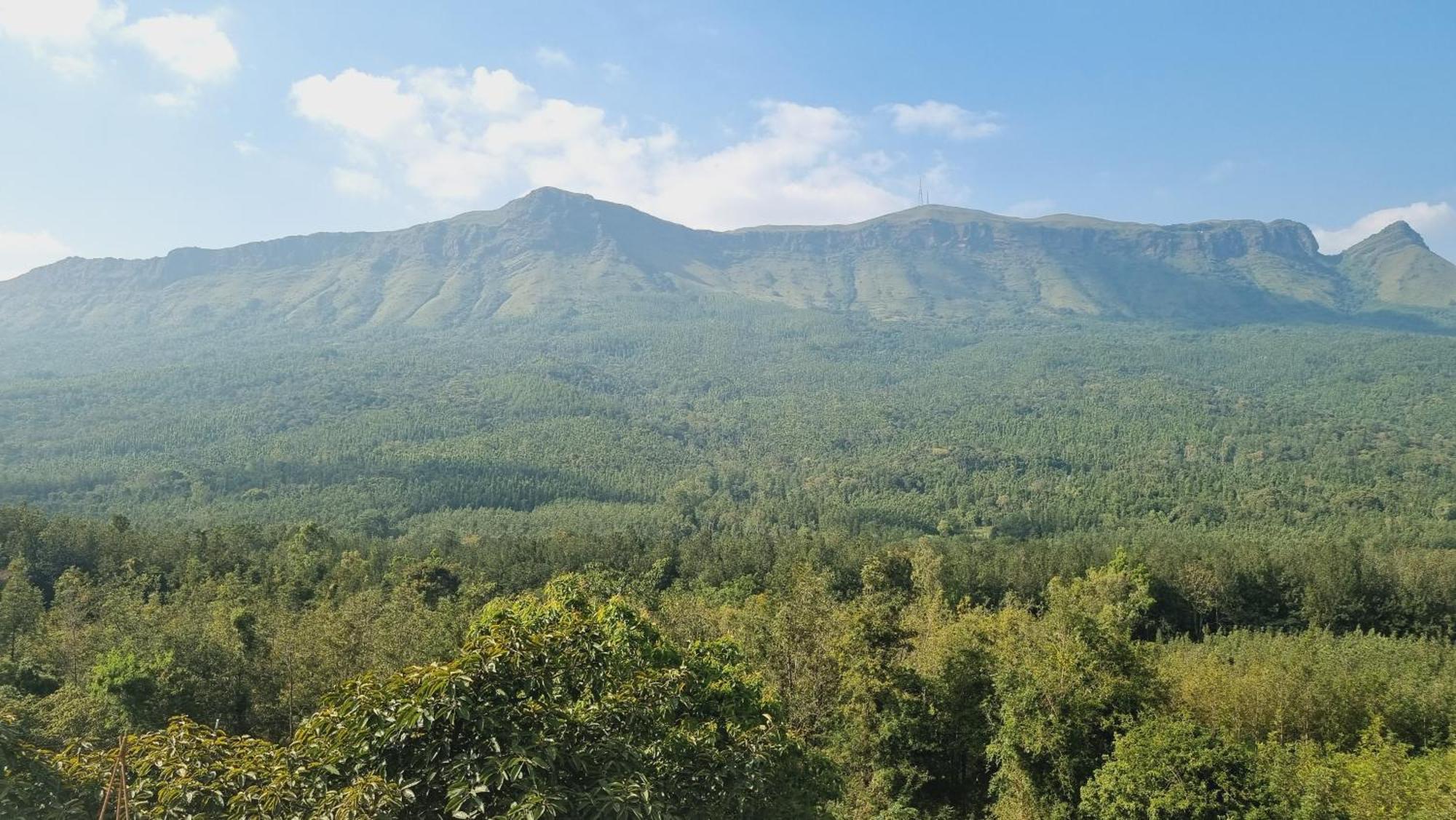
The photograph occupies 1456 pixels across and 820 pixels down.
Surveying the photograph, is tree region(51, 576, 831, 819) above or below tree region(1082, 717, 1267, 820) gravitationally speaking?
above

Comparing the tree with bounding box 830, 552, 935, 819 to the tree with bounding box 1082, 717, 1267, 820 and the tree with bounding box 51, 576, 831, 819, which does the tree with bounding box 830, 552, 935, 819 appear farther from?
the tree with bounding box 51, 576, 831, 819

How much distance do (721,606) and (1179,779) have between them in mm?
28174

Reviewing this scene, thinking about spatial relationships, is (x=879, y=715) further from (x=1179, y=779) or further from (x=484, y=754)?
(x=484, y=754)

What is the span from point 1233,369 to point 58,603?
237618 mm

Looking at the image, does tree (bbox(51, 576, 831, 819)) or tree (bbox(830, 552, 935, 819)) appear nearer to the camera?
tree (bbox(51, 576, 831, 819))

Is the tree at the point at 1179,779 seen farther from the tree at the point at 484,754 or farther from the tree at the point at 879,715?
the tree at the point at 484,754

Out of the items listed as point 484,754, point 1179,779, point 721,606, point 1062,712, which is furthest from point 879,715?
point 721,606

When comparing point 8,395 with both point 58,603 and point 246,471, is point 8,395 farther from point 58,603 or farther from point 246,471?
point 58,603

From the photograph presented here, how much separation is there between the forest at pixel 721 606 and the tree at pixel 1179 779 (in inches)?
4.0

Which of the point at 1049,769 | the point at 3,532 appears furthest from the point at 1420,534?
the point at 3,532

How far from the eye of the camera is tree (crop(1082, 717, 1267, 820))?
15.4 metres

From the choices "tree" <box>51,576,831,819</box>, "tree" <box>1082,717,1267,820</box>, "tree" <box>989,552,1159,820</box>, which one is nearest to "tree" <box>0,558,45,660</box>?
"tree" <box>51,576,831,819</box>

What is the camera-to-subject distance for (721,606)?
41812 millimetres

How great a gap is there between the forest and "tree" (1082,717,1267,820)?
101 mm
